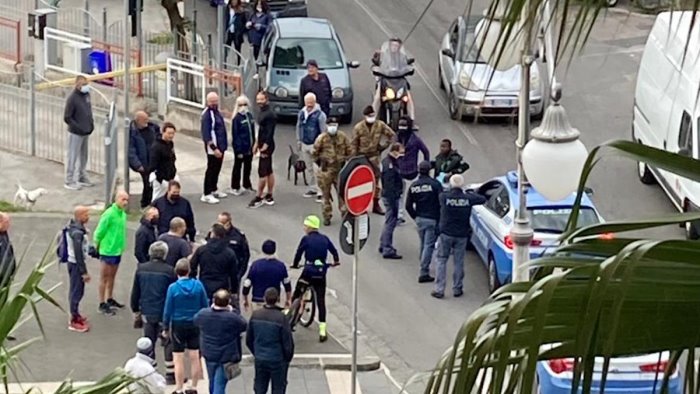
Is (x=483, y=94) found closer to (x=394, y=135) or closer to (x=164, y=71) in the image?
(x=394, y=135)

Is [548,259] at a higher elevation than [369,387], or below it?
higher

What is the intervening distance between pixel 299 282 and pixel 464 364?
1344cm

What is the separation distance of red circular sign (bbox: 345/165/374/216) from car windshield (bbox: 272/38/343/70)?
977cm

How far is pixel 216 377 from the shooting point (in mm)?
13680

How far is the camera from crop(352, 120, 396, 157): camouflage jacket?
19.3 metres

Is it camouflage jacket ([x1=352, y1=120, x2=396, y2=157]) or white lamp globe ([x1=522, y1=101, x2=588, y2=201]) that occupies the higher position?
white lamp globe ([x1=522, y1=101, x2=588, y2=201])

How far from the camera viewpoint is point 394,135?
1950cm

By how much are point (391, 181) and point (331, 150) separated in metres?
0.96

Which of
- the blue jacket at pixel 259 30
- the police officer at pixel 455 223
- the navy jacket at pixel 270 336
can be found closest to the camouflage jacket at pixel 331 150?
the police officer at pixel 455 223

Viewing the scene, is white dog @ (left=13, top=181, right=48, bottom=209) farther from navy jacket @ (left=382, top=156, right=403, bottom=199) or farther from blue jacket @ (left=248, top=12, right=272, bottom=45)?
blue jacket @ (left=248, top=12, right=272, bottom=45)

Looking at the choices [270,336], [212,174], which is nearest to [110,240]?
[270,336]

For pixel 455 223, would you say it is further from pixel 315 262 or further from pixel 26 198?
pixel 26 198

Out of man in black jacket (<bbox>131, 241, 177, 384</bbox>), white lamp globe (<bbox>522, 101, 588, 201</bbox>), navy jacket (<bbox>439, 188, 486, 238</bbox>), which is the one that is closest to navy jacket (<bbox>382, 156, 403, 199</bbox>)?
navy jacket (<bbox>439, 188, 486, 238</bbox>)

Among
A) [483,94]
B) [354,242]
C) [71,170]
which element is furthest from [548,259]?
[71,170]
